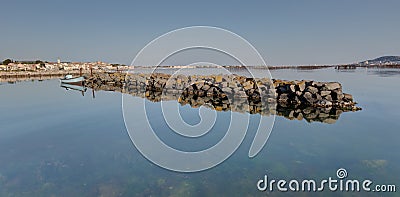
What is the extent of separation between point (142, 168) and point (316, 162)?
3.78 meters

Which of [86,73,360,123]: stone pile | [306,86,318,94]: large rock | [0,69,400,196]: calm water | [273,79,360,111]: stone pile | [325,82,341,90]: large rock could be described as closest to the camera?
[0,69,400,196]: calm water

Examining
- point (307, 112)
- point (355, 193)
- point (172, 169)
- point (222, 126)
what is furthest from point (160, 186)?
point (307, 112)

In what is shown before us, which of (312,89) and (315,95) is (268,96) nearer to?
(312,89)

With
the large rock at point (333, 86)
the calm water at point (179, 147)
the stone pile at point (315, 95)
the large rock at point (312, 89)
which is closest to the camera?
the calm water at point (179, 147)

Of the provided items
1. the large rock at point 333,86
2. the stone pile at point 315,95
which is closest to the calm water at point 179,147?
the stone pile at point 315,95

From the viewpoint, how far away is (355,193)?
380 cm

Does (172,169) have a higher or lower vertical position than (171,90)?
lower

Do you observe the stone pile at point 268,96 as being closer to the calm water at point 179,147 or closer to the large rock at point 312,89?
the large rock at point 312,89

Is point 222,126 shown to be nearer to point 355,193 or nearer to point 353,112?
point 355,193

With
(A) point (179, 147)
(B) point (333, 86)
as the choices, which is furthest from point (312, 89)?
(A) point (179, 147)

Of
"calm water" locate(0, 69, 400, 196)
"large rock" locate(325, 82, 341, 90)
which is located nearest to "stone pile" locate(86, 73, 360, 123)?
"large rock" locate(325, 82, 341, 90)

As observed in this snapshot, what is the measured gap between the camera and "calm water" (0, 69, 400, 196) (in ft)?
13.5

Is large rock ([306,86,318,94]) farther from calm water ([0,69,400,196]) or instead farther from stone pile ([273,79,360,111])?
calm water ([0,69,400,196])

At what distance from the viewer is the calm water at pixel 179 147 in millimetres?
4125
